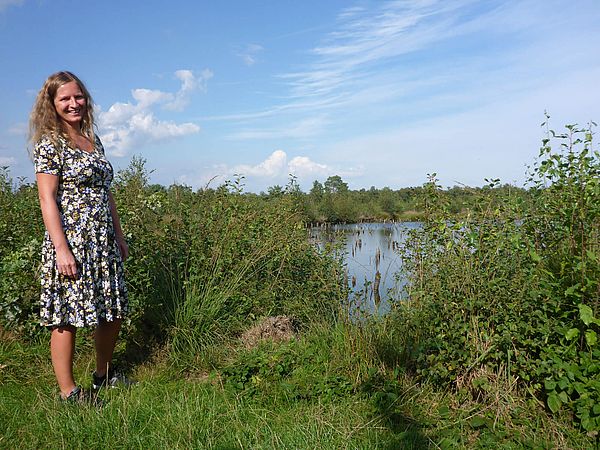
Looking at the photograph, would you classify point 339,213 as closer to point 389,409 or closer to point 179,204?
point 179,204

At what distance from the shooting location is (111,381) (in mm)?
3387

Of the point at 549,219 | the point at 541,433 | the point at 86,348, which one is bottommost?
the point at 541,433

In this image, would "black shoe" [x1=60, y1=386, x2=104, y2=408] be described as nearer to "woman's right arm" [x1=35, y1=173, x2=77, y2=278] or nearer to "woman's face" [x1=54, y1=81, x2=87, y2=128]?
"woman's right arm" [x1=35, y1=173, x2=77, y2=278]

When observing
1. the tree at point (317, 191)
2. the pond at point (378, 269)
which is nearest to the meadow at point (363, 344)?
the pond at point (378, 269)

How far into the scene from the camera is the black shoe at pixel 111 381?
3.36m

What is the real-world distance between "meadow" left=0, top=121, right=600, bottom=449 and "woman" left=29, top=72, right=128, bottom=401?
0.41 meters

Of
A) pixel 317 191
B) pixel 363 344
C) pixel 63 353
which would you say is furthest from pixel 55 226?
pixel 317 191

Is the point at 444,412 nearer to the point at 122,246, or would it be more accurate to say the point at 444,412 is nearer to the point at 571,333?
the point at 571,333

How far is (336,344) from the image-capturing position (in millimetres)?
3664

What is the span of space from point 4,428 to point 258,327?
1.82 metres

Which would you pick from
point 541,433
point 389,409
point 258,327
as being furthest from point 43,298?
point 541,433

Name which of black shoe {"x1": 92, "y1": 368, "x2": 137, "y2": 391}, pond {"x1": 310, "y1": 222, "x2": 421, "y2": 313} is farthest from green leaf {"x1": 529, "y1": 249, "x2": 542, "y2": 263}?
black shoe {"x1": 92, "y1": 368, "x2": 137, "y2": 391}

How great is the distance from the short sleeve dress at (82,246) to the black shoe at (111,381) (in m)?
0.43

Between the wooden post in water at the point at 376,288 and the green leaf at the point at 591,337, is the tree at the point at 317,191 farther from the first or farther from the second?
the green leaf at the point at 591,337
